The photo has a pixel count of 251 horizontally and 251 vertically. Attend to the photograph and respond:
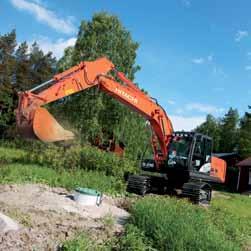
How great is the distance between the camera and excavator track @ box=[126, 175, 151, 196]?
14.4 m

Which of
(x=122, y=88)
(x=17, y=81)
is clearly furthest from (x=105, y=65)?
(x=17, y=81)

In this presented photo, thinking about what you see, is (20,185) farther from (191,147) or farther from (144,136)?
(144,136)

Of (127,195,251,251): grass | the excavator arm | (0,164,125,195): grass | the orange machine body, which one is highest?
the excavator arm

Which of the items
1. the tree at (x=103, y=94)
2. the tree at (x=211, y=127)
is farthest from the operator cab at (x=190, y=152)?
the tree at (x=211, y=127)

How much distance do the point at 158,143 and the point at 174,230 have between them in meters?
9.07

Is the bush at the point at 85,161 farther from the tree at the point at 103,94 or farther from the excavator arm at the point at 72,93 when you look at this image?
the tree at the point at 103,94

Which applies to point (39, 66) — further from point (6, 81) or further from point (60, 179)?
point (60, 179)

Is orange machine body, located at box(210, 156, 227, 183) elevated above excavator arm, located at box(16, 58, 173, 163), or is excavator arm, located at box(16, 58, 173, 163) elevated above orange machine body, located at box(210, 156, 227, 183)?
excavator arm, located at box(16, 58, 173, 163)

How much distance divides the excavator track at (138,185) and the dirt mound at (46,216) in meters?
2.87

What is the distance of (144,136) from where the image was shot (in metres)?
31.7

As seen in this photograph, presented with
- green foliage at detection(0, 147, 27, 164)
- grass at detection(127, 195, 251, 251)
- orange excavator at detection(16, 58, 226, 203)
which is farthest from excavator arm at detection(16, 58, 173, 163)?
green foliage at detection(0, 147, 27, 164)

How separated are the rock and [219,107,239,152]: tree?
2541 inches

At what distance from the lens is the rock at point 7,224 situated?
6.86m

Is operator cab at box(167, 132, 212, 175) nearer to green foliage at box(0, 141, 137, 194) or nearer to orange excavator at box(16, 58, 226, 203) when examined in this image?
orange excavator at box(16, 58, 226, 203)
